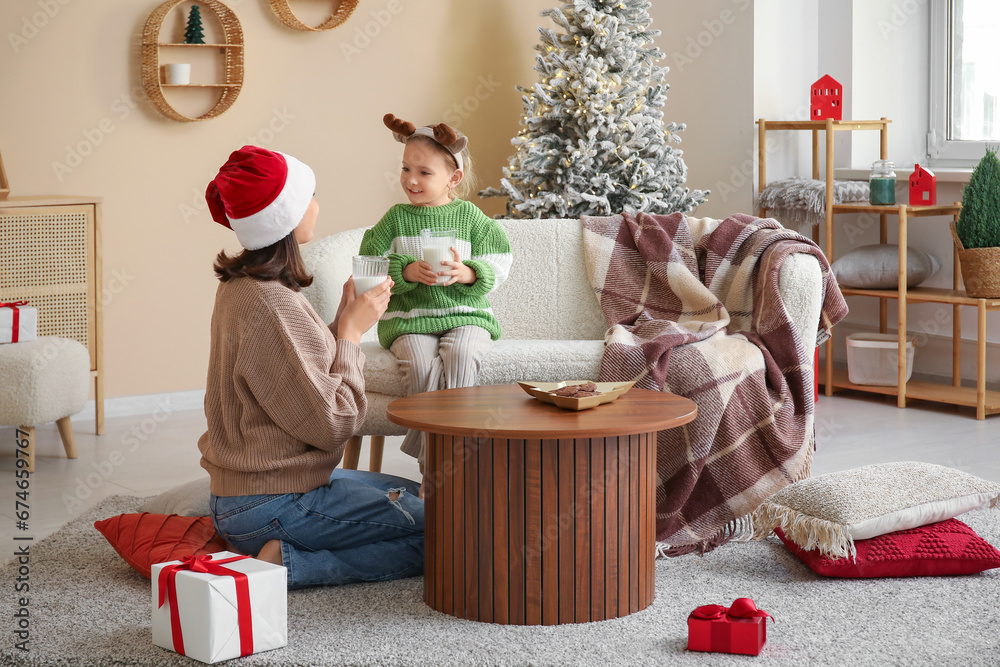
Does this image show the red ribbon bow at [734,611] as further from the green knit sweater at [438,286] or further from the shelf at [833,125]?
the shelf at [833,125]

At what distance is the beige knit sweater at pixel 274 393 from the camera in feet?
7.31

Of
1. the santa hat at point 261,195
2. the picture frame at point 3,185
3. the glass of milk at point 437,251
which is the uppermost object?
the picture frame at point 3,185

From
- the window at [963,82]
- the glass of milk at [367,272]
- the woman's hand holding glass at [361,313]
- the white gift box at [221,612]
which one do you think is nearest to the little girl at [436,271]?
the glass of milk at [367,272]

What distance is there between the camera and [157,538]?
2518 mm

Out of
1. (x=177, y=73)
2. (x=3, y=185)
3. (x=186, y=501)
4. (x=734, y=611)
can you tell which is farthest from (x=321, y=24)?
(x=734, y=611)

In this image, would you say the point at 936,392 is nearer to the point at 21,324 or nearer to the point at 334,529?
the point at 334,529

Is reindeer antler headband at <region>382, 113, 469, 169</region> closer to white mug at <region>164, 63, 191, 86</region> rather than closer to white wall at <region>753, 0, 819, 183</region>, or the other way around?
white mug at <region>164, 63, 191, 86</region>

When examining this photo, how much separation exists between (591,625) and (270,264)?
984 mm

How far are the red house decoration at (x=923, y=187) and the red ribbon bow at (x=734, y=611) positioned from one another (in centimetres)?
299

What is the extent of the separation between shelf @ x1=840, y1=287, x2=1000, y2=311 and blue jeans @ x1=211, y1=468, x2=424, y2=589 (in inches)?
109

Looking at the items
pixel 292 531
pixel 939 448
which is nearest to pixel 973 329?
pixel 939 448

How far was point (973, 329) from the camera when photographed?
4.77 meters

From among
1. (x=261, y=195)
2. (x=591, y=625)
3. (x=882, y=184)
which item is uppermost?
(x=882, y=184)

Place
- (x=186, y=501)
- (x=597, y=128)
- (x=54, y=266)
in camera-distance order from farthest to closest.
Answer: (x=597, y=128) < (x=54, y=266) < (x=186, y=501)
